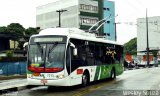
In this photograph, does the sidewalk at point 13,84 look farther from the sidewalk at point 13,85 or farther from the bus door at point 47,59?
the bus door at point 47,59

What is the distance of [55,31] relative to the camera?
1923cm

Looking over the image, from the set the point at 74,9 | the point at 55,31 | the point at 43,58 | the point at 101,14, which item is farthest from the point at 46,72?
the point at 101,14

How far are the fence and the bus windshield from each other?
21.9 meters

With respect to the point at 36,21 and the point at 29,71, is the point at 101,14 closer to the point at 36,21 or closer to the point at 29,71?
the point at 36,21

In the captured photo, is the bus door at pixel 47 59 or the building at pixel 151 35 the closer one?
the bus door at pixel 47 59

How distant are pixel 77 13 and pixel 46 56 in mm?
81878

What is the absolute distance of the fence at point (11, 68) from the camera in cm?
4002

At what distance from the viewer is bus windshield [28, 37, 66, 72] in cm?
1792

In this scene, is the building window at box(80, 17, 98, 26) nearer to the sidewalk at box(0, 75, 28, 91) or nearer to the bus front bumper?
the sidewalk at box(0, 75, 28, 91)

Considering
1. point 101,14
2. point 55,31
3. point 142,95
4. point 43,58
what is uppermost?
point 101,14

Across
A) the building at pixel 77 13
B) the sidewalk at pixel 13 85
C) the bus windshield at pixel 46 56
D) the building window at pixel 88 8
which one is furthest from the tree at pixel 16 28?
the bus windshield at pixel 46 56

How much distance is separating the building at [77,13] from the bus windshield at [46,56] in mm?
78965

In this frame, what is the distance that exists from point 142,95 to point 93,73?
21.5ft

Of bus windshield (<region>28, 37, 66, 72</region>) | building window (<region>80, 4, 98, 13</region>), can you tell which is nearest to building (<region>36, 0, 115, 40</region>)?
building window (<region>80, 4, 98, 13</region>)
